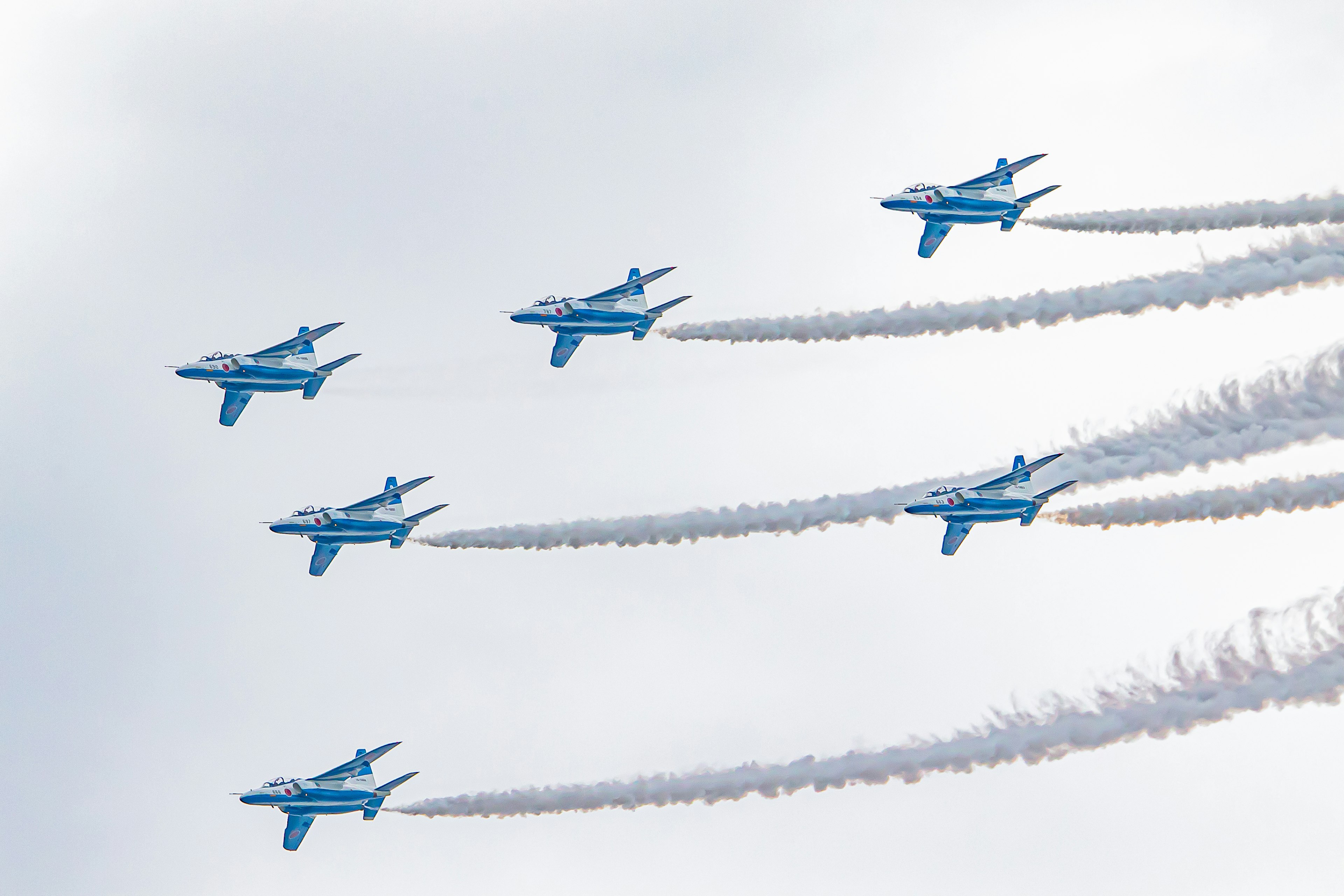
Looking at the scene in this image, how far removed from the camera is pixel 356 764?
3027 inches

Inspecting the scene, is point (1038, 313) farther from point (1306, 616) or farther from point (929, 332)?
point (1306, 616)

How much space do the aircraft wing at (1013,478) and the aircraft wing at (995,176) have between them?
13448 millimetres

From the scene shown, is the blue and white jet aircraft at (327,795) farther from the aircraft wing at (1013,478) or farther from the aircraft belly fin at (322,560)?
the aircraft wing at (1013,478)

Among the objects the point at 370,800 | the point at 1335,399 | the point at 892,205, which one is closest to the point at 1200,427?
the point at 1335,399

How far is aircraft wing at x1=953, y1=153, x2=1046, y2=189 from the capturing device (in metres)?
75.8

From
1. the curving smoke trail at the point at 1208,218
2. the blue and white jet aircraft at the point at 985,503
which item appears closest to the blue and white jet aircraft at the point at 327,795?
the blue and white jet aircraft at the point at 985,503

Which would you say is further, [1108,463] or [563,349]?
[563,349]

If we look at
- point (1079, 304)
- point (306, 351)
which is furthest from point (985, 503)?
point (306, 351)

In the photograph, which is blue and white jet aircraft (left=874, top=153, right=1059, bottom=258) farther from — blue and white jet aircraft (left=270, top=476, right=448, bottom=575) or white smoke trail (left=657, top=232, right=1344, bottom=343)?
blue and white jet aircraft (left=270, top=476, right=448, bottom=575)

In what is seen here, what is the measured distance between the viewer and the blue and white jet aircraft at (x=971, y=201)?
7606 cm

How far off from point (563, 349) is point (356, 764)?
62.2 ft

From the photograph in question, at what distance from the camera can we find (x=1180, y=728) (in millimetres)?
55688

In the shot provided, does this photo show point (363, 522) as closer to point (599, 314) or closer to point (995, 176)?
point (599, 314)

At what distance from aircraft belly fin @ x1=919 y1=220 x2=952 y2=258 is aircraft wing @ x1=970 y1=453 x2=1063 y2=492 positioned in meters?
13.8
